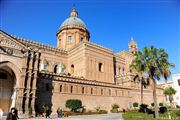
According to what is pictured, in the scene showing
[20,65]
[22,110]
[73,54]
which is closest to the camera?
[22,110]

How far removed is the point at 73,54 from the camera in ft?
149

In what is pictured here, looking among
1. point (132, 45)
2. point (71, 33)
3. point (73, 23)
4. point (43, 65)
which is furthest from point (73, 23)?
point (132, 45)

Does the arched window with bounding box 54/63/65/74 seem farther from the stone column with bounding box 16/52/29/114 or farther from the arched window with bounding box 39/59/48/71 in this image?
the stone column with bounding box 16/52/29/114

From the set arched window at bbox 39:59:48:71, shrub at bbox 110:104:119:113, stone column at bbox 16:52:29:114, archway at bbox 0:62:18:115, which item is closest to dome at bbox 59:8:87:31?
arched window at bbox 39:59:48:71

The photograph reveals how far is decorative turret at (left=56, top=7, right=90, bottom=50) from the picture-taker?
171 feet

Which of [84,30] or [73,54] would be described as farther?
[84,30]

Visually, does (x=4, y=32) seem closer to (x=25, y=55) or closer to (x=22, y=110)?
(x=25, y=55)

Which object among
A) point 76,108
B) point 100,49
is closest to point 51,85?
point 76,108

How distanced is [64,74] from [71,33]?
687 inches

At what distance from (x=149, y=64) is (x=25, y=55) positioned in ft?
56.6

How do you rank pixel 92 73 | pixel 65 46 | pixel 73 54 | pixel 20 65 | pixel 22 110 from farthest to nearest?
pixel 65 46, pixel 73 54, pixel 92 73, pixel 20 65, pixel 22 110

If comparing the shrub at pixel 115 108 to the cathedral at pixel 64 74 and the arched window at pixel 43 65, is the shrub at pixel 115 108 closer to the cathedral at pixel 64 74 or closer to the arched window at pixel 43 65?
the cathedral at pixel 64 74

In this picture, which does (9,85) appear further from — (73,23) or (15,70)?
(73,23)

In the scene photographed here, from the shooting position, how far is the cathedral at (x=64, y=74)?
24.7 metres
